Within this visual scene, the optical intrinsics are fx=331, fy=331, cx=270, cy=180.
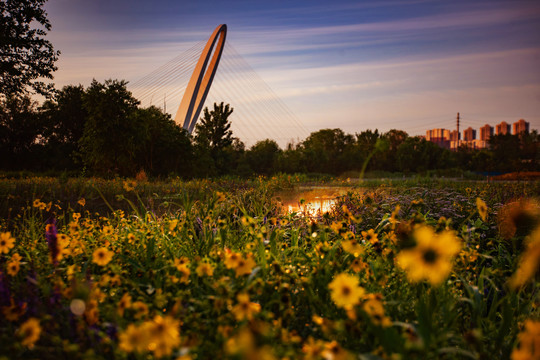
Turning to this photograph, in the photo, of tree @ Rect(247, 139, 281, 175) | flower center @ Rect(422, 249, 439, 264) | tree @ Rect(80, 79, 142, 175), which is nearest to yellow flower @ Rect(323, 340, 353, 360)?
flower center @ Rect(422, 249, 439, 264)

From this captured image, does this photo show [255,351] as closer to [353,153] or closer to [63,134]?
[63,134]

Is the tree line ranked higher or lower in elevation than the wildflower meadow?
higher

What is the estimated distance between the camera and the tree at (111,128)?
13.3m

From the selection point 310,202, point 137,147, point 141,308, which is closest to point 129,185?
point 310,202

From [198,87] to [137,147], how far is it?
15.6 feet

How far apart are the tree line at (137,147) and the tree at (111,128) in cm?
4

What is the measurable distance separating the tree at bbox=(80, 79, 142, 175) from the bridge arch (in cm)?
277

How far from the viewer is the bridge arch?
1605cm

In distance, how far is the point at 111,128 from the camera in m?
13.4

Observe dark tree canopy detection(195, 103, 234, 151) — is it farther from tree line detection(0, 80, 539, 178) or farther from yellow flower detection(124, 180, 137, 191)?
yellow flower detection(124, 180, 137, 191)

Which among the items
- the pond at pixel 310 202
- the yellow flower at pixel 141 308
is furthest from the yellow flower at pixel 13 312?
the pond at pixel 310 202

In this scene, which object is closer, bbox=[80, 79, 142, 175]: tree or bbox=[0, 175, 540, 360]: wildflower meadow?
bbox=[0, 175, 540, 360]: wildflower meadow

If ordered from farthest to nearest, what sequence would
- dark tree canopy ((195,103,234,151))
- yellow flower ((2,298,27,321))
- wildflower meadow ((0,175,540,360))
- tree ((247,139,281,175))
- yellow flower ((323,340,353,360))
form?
dark tree canopy ((195,103,234,151))
tree ((247,139,281,175))
yellow flower ((2,298,27,321))
wildflower meadow ((0,175,540,360))
yellow flower ((323,340,353,360))

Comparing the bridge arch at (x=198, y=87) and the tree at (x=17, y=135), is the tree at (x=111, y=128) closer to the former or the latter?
the bridge arch at (x=198, y=87)
